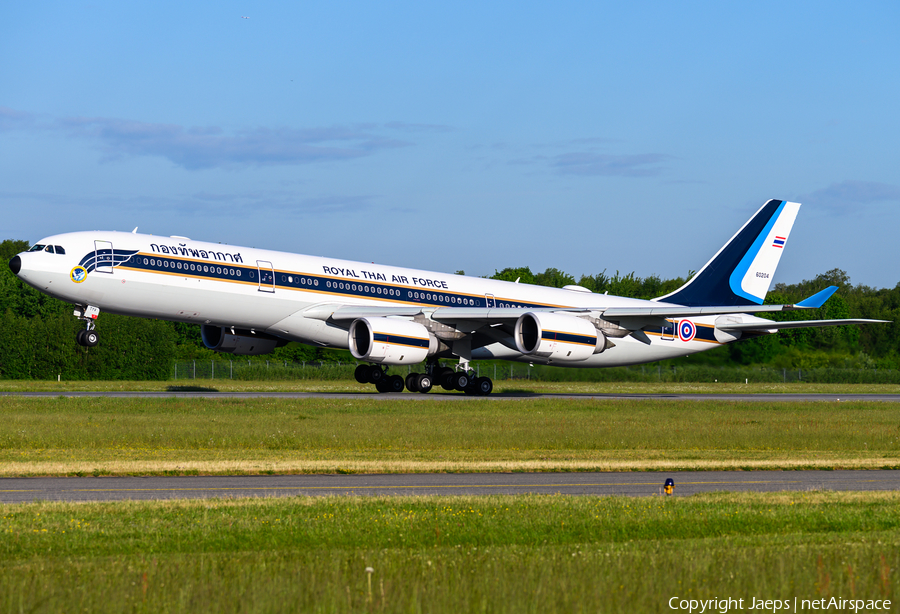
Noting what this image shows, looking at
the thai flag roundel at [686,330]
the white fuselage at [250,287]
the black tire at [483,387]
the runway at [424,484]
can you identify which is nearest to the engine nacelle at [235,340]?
the white fuselage at [250,287]

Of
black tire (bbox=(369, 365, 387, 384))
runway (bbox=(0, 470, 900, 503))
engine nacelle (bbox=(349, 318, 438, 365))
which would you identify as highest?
engine nacelle (bbox=(349, 318, 438, 365))

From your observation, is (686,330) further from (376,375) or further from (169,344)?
(169,344)

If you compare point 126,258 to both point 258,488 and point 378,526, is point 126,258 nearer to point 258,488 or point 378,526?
point 258,488

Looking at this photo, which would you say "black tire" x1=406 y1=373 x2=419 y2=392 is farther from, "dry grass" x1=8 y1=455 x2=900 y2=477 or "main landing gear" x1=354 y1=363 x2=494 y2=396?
"dry grass" x1=8 y1=455 x2=900 y2=477

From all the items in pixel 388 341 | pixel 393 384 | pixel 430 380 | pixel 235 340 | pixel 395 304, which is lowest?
pixel 393 384

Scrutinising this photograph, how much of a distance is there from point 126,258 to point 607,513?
1026 inches

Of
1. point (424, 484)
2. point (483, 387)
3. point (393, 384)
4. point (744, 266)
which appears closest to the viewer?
point (424, 484)

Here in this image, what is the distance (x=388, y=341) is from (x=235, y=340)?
26.7 feet

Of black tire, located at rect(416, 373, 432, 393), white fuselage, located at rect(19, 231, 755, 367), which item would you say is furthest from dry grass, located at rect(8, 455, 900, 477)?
black tire, located at rect(416, 373, 432, 393)

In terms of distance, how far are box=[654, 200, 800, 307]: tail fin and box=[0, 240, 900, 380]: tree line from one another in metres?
2.76

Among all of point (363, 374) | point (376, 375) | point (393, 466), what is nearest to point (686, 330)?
point (376, 375)

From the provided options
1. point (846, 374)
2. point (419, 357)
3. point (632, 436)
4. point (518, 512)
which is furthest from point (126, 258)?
point (846, 374)

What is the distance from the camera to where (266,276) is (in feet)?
122

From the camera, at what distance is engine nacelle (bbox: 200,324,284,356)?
41.3 m
